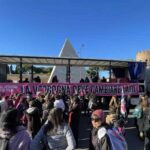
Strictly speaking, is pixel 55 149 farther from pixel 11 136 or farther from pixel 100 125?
pixel 11 136

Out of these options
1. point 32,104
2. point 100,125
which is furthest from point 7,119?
point 32,104

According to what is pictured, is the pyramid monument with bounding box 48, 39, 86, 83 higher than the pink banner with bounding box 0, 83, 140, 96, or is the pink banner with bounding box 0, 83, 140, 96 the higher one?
the pyramid monument with bounding box 48, 39, 86, 83

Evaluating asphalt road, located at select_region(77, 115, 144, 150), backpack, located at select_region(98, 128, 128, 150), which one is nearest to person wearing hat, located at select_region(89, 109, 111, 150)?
backpack, located at select_region(98, 128, 128, 150)

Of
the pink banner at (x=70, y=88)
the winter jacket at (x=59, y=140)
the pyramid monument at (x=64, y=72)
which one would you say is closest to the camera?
the winter jacket at (x=59, y=140)

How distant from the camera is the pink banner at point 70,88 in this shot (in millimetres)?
18562

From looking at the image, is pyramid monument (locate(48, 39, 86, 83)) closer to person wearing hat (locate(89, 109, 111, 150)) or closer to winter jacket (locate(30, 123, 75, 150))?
person wearing hat (locate(89, 109, 111, 150))

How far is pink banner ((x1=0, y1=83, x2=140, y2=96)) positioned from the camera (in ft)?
60.9

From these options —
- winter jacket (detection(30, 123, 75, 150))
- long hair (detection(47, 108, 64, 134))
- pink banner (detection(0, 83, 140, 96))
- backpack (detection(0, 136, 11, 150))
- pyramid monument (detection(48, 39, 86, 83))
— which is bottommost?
winter jacket (detection(30, 123, 75, 150))

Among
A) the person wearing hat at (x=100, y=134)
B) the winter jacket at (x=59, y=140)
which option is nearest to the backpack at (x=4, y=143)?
the winter jacket at (x=59, y=140)

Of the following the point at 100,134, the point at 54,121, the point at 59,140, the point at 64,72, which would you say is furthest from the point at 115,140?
the point at 64,72

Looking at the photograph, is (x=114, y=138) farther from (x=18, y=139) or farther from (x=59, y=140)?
A: (x=18, y=139)

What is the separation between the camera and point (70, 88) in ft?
64.1

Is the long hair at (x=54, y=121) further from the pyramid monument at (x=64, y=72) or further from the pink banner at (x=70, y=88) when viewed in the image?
the pyramid monument at (x=64, y=72)

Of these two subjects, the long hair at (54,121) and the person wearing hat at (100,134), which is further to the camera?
the long hair at (54,121)
